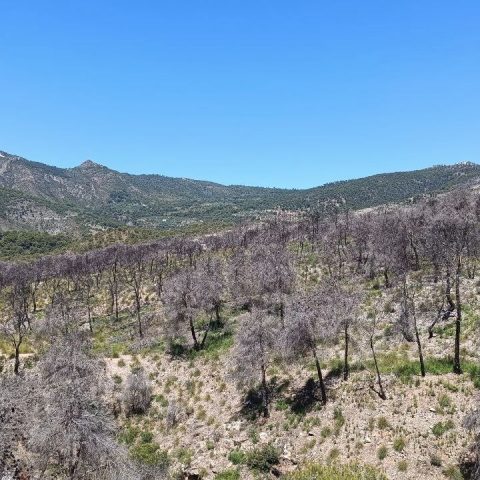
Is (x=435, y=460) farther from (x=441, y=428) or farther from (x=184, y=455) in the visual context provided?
(x=184, y=455)

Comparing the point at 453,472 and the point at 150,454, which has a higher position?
the point at 453,472

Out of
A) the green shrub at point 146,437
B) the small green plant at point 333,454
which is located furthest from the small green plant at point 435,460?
the green shrub at point 146,437

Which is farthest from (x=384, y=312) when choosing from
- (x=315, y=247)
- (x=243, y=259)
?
(x=315, y=247)

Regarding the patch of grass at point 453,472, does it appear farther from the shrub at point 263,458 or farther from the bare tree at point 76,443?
the bare tree at point 76,443

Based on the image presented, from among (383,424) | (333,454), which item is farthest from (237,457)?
(383,424)

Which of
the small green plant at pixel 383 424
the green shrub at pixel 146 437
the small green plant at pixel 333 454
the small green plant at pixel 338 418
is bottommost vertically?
the green shrub at pixel 146 437

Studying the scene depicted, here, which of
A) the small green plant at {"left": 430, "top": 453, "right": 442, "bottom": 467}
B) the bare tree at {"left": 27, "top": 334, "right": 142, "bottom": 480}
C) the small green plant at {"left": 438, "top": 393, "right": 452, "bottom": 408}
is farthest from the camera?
the small green plant at {"left": 438, "top": 393, "right": 452, "bottom": 408}

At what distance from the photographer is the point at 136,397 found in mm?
37938

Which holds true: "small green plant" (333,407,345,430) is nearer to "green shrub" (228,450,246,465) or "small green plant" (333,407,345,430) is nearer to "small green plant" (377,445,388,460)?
"small green plant" (377,445,388,460)

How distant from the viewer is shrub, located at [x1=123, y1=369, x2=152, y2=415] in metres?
37.8

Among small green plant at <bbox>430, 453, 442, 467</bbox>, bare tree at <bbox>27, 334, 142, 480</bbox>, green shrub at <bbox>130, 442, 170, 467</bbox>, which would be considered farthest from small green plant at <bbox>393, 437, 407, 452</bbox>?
bare tree at <bbox>27, 334, 142, 480</bbox>

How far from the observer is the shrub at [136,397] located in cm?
3775

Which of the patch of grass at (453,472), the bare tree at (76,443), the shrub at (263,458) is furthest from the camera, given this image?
the shrub at (263,458)

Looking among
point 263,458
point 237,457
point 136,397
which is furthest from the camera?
point 136,397
